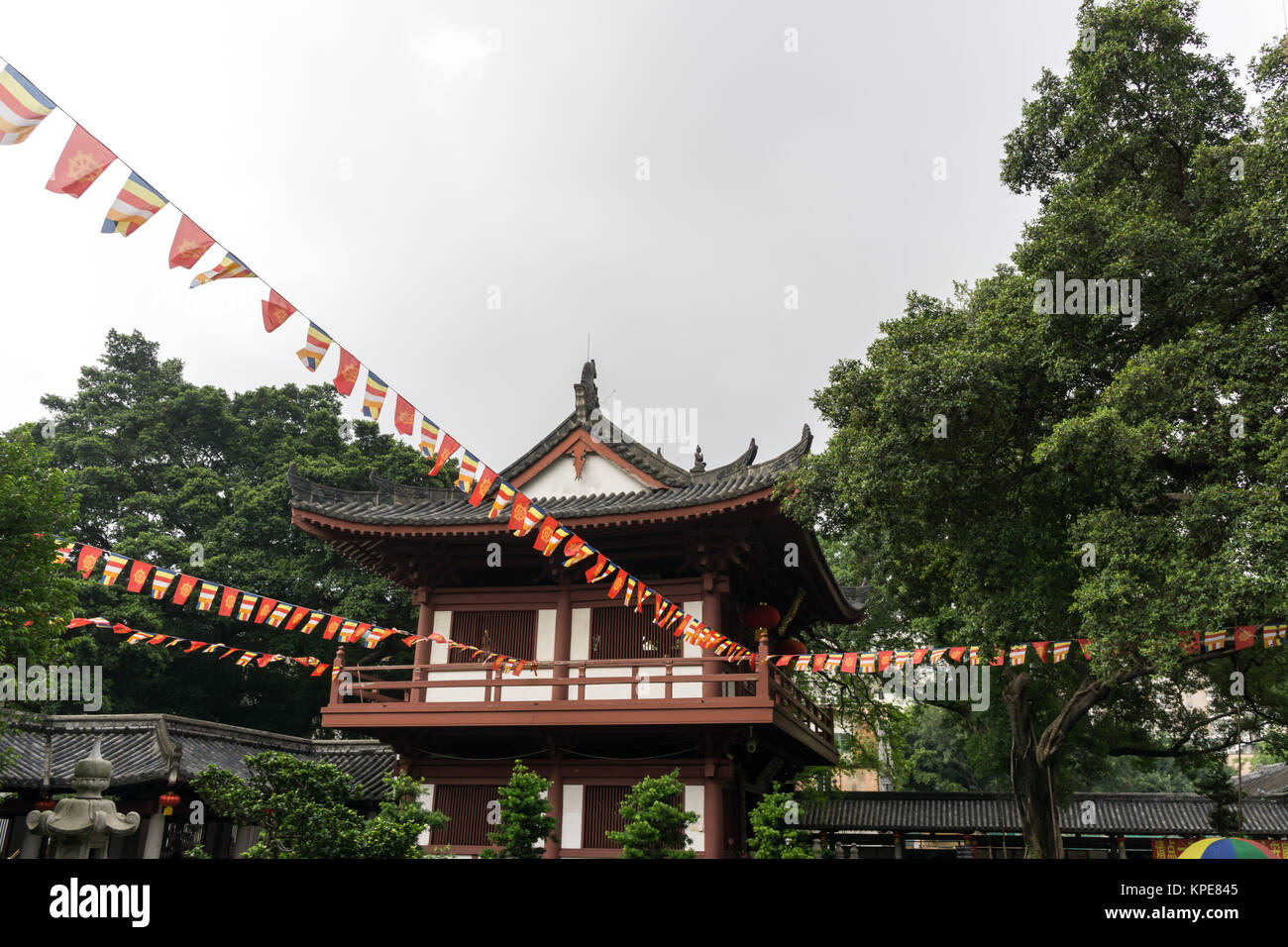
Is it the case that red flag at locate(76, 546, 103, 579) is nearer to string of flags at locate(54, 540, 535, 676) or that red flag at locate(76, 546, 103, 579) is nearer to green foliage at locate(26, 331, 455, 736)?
string of flags at locate(54, 540, 535, 676)

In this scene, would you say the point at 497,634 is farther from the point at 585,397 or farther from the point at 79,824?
the point at 79,824

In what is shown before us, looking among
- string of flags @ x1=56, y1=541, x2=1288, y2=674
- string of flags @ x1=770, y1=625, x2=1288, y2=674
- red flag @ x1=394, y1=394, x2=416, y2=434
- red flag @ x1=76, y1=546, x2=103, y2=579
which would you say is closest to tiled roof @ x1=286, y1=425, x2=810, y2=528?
string of flags @ x1=56, y1=541, x2=1288, y2=674

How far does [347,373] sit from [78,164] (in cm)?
292

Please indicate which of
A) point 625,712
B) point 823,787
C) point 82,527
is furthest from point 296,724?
point 625,712

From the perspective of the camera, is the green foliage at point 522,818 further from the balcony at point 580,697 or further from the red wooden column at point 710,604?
the red wooden column at point 710,604

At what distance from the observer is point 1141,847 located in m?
30.9

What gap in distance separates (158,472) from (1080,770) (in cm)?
3440

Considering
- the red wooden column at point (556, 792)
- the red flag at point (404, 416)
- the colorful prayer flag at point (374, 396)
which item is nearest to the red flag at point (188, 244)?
the colorful prayer flag at point (374, 396)

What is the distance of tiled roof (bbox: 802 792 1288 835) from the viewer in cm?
2961

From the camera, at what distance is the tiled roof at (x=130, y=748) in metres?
17.5

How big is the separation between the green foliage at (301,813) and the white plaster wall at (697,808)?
220 inches

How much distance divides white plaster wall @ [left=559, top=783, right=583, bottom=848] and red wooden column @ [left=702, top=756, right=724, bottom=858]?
89.3 inches
